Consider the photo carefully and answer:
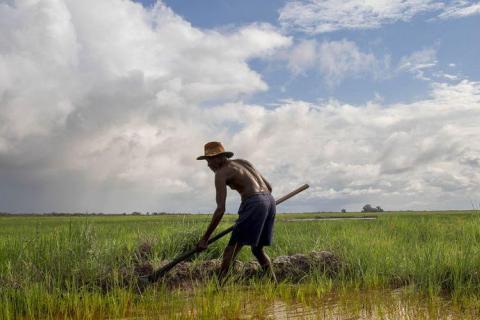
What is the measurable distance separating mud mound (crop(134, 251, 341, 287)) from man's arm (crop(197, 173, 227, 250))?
41.9 inches

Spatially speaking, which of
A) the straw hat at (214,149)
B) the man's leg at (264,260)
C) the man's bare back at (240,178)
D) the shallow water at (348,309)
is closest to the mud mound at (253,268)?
the man's leg at (264,260)

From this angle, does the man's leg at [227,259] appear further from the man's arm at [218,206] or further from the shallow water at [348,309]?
the shallow water at [348,309]

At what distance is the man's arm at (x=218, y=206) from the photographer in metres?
5.07

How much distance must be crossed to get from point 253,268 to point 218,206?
1.72 meters

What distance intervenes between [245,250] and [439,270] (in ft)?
10.8

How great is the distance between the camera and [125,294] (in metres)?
4.86

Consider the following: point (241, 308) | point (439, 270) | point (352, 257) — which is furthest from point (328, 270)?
point (241, 308)

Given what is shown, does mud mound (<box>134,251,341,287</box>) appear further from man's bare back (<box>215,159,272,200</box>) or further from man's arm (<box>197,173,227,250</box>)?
man's bare back (<box>215,159,272,200</box>)

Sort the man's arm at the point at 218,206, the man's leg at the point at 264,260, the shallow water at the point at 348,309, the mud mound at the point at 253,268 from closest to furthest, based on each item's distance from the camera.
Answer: the shallow water at the point at 348,309, the man's arm at the point at 218,206, the man's leg at the point at 264,260, the mud mound at the point at 253,268

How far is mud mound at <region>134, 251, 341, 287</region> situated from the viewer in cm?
623

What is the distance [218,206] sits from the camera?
5117 millimetres

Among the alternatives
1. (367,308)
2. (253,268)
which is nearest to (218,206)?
(253,268)

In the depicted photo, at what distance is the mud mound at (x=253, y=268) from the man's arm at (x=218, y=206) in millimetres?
1063

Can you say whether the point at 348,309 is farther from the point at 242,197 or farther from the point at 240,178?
the point at 240,178
